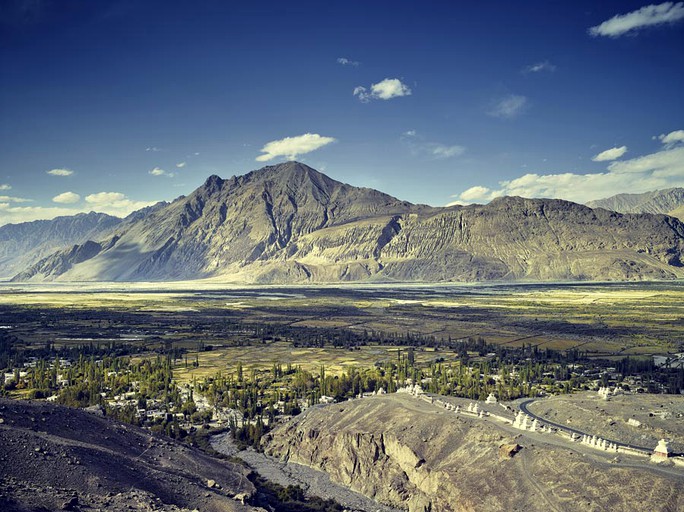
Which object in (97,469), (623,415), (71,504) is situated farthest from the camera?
(623,415)

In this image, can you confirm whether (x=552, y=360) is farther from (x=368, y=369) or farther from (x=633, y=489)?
(x=633, y=489)

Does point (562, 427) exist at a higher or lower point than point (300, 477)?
higher

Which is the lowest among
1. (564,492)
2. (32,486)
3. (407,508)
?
(407,508)

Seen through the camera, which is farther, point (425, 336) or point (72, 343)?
point (425, 336)

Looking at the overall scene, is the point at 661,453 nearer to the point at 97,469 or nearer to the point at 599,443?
the point at 599,443

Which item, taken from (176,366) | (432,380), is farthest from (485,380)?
(176,366)

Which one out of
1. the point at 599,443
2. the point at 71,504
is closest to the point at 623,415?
the point at 599,443

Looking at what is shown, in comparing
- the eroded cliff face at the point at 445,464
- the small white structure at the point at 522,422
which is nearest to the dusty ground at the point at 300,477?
the eroded cliff face at the point at 445,464
